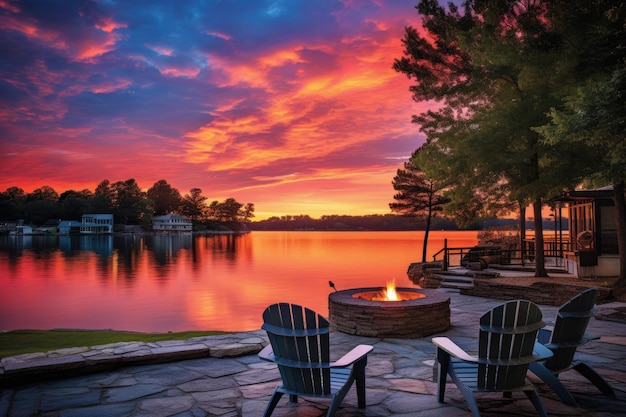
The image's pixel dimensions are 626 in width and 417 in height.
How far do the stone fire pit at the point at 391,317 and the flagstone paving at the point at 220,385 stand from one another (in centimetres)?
53

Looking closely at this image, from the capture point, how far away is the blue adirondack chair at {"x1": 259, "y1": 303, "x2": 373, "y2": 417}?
360 cm

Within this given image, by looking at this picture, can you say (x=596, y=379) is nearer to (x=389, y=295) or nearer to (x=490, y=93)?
(x=389, y=295)

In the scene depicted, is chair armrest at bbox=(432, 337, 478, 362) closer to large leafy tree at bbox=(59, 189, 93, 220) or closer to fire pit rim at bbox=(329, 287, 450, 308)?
fire pit rim at bbox=(329, 287, 450, 308)

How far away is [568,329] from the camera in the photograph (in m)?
4.20

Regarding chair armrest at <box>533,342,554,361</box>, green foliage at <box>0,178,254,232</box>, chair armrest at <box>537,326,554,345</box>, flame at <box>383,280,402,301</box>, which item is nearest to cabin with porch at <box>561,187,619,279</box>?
flame at <box>383,280,402,301</box>

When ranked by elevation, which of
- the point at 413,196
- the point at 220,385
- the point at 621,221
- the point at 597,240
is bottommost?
the point at 220,385

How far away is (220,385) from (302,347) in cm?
157

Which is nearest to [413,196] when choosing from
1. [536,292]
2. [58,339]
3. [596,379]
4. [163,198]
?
[536,292]

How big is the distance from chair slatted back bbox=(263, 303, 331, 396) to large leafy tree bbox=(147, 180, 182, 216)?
154812 mm

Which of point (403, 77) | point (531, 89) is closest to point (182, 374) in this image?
point (531, 89)

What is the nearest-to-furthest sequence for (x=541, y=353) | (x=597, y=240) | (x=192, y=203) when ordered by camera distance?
(x=541, y=353), (x=597, y=240), (x=192, y=203)

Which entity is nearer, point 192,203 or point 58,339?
point 58,339

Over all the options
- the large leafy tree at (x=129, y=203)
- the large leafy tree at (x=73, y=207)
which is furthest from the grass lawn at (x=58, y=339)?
the large leafy tree at (x=73, y=207)

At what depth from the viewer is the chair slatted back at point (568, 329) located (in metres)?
4.14
